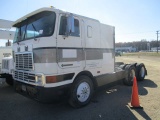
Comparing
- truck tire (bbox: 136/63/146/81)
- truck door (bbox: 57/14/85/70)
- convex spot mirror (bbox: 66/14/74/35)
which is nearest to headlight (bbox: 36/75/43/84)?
truck door (bbox: 57/14/85/70)

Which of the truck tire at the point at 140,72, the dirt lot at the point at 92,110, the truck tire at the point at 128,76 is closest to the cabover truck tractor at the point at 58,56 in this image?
the dirt lot at the point at 92,110

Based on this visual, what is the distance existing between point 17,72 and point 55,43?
188cm

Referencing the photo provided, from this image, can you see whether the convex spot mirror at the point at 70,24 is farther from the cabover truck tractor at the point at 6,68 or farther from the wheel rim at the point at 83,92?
the cabover truck tractor at the point at 6,68

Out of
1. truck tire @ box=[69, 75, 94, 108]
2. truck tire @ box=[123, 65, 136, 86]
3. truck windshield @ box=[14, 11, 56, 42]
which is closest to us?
truck windshield @ box=[14, 11, 56, 42]

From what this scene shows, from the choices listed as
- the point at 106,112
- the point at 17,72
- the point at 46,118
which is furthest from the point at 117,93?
the point at 17,72

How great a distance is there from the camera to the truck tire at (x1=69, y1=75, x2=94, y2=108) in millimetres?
5027

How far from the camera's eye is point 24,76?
5.01 m

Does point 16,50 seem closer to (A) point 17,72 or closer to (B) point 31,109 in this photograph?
(A) point 17,72

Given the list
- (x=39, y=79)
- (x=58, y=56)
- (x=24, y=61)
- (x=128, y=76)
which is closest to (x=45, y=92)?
(x=39, y=79)

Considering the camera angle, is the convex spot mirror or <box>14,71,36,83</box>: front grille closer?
the convex spot mirror

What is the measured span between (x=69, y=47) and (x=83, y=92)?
5.18 ft

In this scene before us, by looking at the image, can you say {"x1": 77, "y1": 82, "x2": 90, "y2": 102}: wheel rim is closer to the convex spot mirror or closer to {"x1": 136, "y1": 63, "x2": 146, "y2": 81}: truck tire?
the convex spot mirror

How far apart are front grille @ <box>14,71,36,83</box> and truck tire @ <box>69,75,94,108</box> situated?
3.95 feet

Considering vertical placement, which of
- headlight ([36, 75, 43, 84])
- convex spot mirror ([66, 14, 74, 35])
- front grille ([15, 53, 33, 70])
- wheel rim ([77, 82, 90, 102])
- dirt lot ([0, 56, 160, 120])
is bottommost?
dirt lot ([0, 56, 160, 120])
